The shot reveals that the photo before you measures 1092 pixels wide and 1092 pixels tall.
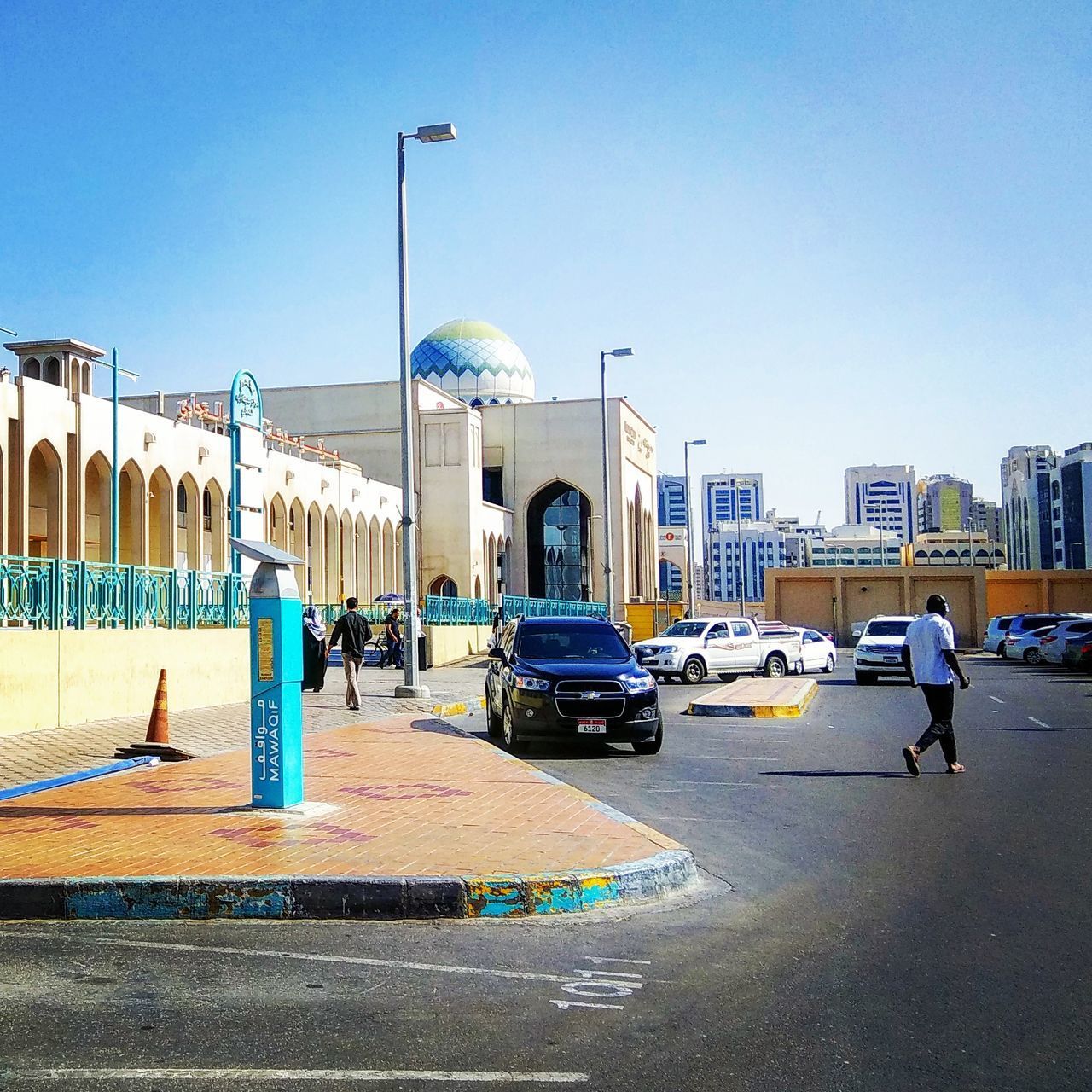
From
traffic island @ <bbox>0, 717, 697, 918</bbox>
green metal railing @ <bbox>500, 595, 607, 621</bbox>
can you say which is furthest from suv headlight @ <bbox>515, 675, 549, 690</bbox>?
green metal railing @ <bbox>500, 595, 607, 621</bbox>

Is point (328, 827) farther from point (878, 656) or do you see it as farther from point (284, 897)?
point (878, 656)

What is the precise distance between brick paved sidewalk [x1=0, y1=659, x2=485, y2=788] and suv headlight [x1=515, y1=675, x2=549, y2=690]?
2.93 m

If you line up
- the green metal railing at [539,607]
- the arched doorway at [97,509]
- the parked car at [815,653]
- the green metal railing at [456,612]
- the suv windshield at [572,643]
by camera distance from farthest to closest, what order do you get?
the green metal railing at [539,607], the green metal railing at [456,612], the parked car at [815,653], the arched doorway at [97,509], the suv windshield at [572,643]

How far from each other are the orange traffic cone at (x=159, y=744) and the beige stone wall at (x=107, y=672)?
188cm

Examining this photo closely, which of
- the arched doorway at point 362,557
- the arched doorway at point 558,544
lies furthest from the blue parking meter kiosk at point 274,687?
the arched doorway at point 558,544

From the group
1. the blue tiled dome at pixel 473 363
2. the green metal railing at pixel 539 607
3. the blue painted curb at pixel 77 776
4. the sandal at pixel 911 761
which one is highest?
the blue tiled dome at pixel 473 363

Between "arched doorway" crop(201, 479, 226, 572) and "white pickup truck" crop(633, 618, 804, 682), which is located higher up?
"arched doorway" crop(201, 479, 226, 572)

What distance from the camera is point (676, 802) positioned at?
1034cm

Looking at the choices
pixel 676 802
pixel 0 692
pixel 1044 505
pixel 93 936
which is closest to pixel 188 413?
pixel 0 692

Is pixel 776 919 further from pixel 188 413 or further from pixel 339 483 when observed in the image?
pixel 339 483

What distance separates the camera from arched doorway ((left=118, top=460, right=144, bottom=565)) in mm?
32125

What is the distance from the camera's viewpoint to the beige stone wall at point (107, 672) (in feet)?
45.2

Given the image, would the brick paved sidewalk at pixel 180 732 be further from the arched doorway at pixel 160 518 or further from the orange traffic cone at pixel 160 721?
the arched doorway at pixel 160 518

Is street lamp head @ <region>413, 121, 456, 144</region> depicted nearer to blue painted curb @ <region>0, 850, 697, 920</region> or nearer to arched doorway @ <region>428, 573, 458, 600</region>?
blue painted curb @ <region>0, 850, 697, 920</region>
